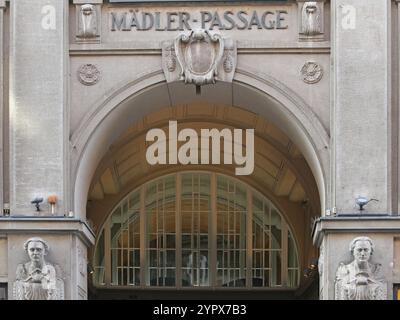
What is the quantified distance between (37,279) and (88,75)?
4.00m

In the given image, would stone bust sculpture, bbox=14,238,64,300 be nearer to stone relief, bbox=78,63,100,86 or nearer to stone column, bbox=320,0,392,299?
stone relief, bbox=78,63,100,86

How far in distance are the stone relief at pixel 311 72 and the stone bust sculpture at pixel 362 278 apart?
3192 millimetres

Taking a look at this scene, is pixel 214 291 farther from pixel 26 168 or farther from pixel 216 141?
pixel 26 168

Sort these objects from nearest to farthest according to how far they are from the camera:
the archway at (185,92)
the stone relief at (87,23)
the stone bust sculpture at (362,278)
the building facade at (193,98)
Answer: the stone bust sculpture at (362,278)
the building facade at (193,98)
the archway at (185,92)
the stone relief at (87,23)

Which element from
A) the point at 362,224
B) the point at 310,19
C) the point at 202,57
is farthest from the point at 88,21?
the point at 362,224

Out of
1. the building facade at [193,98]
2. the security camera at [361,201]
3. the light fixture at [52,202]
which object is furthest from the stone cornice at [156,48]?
the security camera at [361,201]

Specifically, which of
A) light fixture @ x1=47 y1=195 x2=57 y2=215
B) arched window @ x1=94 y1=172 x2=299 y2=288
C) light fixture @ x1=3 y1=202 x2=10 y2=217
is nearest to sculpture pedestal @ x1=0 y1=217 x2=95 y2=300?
light fixture @ x1=47 y1=195 x2=57 y2=215

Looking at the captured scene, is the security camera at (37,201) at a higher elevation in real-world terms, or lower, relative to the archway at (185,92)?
lower

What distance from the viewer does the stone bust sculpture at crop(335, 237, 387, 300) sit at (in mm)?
26156

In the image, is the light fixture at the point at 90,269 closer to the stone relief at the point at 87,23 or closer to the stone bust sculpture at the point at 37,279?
the stone bust sculpture at the point at 37,279

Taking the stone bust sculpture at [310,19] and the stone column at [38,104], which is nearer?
the stone column at [38,104]

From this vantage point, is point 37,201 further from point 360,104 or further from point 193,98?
point 360,104

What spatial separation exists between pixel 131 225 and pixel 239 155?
12.0 ft

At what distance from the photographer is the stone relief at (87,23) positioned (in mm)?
27562
